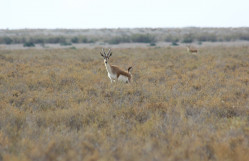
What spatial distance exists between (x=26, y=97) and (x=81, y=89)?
211 centimetres

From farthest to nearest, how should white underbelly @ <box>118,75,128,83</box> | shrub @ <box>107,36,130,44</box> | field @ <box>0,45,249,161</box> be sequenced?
shrub @ <box>107,36,130,44</box> < white underbelly @ <box>118,75,128,83</box> < field @ <box>0,45,249,161</box>

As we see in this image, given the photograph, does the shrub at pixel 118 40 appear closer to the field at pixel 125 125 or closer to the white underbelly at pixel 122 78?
the white underbelly at pixel 122 78

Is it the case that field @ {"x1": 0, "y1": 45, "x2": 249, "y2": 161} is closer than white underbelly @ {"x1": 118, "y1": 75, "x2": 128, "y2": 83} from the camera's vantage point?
Yes

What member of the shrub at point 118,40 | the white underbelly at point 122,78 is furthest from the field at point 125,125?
the shrub at point 118,40

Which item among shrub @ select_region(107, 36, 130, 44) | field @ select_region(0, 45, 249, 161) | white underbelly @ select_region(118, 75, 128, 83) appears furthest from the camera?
shrub @ select_region(107, 36, 130, 44)

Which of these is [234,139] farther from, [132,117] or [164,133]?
[132,117]

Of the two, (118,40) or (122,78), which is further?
(118,40)

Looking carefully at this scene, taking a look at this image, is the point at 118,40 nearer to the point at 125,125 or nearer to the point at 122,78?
the point at 122,78

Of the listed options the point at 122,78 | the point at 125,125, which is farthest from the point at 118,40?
the point at 125,125

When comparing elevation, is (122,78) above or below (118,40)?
above

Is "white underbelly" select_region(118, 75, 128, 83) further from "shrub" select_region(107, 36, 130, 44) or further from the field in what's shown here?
"shrub" select_region(107, 36, 130, 44)

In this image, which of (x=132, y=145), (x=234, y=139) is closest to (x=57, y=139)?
(x=132, y=145)

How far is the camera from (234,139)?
4648 millimetres

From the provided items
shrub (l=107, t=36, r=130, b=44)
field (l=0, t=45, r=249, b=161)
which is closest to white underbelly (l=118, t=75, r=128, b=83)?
field (l=0, t=45, r=249, b=161)
